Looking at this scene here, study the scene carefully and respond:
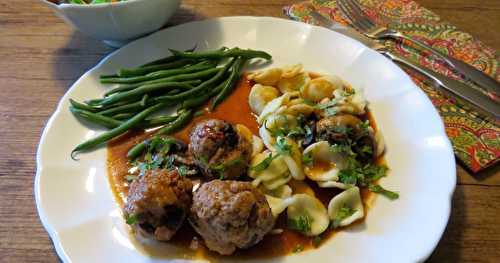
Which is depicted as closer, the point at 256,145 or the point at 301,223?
the point at 301,223

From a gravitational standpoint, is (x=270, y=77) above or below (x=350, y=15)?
below

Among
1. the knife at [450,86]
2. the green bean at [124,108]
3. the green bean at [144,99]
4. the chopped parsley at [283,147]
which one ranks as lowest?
the green bean at [124,108]

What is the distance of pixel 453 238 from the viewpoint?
2.18 metres

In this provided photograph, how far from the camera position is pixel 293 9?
365 centimetres

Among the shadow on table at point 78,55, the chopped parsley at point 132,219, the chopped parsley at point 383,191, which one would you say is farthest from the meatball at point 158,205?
the shadow on table at point 78,55

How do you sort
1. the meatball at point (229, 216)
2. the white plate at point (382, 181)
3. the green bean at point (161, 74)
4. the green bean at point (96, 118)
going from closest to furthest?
the meatball at point (229, 216)
the white plate at point (382, 181)
the green bean at point (96, 118)
the green bean at point (161, 74)

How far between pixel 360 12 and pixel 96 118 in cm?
226

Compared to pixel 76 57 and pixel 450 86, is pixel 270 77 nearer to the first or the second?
pixel 450 86

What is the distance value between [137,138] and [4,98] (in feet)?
3.79

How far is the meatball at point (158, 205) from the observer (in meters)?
1.98

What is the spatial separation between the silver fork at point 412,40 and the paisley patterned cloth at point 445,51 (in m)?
0.06

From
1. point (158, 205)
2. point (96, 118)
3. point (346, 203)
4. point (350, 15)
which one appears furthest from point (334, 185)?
point (350, 15)

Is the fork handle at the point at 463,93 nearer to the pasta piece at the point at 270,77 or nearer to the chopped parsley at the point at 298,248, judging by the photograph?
the pasta piece at the point at 270,77

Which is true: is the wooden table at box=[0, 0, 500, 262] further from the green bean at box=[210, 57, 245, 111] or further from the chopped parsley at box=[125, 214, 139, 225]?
the green bean at box=[210, 57, 245, 111]
